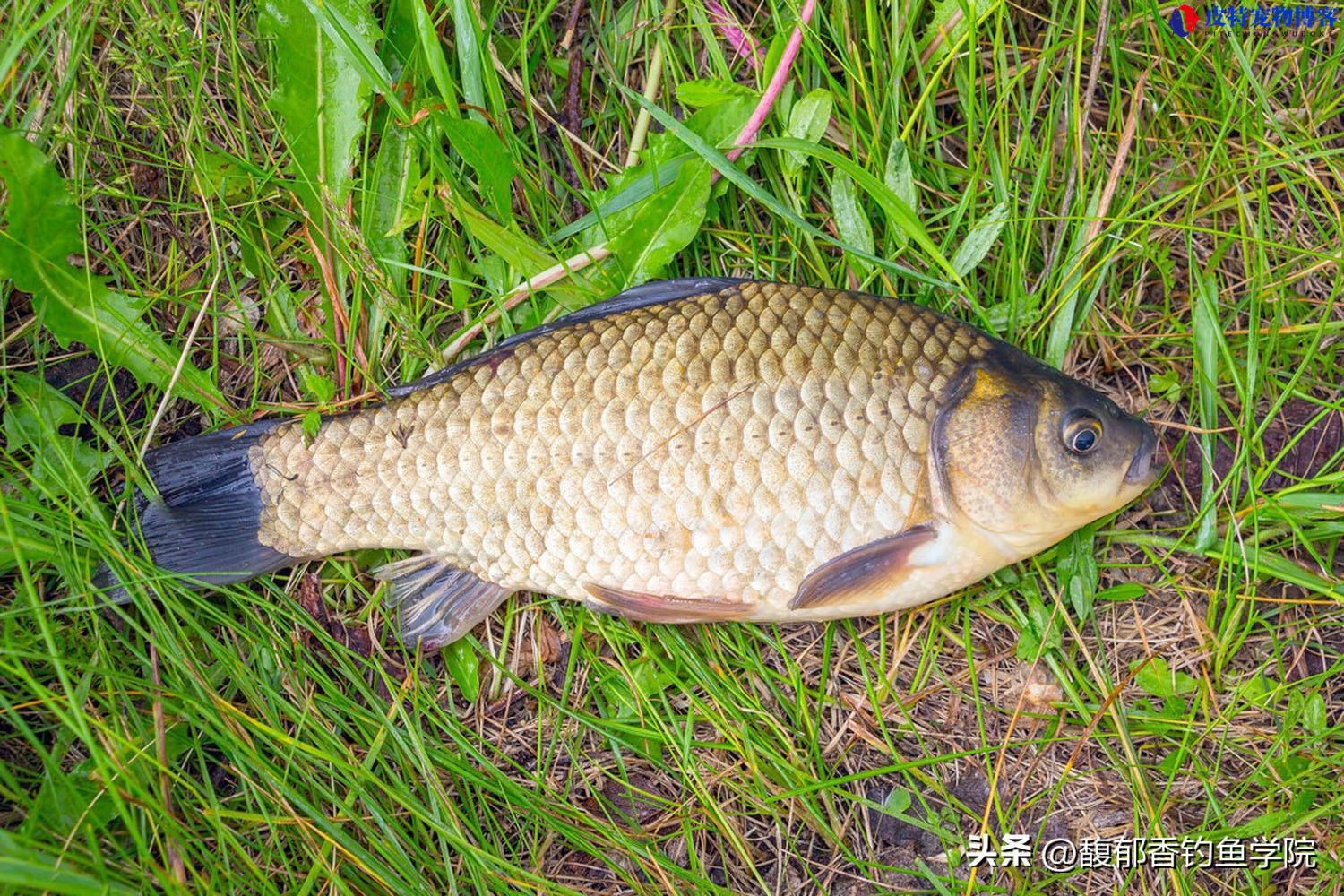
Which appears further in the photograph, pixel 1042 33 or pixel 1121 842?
pixel 1042 33

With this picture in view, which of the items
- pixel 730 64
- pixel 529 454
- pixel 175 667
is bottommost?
pixel 175 667

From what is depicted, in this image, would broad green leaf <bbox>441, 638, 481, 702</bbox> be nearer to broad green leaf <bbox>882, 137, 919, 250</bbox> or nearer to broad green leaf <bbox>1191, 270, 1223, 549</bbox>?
broad green leaf <bbox>882, 137, 919, 250</bbox>

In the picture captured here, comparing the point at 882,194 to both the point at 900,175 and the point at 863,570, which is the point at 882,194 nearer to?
the point at 900,175

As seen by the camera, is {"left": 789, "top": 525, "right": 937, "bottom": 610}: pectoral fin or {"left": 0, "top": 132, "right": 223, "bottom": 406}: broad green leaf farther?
{"left": 0, "top": 132, "right": 223, "bottom": 406}: broad green leaf

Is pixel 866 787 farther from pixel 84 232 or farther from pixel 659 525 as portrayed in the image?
pixel 84 232

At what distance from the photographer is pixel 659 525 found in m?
2.05

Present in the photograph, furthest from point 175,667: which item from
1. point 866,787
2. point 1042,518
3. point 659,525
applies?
point 1042,518

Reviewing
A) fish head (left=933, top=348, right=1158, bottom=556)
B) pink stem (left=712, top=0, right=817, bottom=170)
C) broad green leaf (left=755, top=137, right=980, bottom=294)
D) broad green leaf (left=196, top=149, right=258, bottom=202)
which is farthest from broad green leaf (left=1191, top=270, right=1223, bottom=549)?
broad green leaf (left=196, top=149, right=258, bottom=202)

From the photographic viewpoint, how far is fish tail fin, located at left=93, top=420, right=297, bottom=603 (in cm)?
221

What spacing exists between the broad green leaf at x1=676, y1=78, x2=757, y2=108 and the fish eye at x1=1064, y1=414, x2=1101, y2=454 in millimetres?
1098

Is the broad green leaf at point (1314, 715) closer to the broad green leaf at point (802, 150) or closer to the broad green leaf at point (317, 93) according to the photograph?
the broad green leaf at point (802, 150)

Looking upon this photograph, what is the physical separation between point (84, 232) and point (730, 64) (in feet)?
5.59

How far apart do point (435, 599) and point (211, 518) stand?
1.85 feet

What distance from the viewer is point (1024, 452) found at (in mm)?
2010
